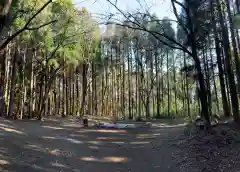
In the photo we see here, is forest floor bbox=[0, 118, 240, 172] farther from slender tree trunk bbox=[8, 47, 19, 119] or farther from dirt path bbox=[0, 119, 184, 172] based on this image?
slender tree trunk bbox=[8, 47, 19, 119]

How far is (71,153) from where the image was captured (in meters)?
8.09

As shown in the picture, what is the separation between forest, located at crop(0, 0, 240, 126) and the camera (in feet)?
36.6

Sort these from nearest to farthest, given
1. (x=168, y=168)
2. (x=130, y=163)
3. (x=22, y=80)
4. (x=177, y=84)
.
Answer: (x=168, y=168) → (x=130, y=163) → (x=22, y=80) → (x=177, y=84)

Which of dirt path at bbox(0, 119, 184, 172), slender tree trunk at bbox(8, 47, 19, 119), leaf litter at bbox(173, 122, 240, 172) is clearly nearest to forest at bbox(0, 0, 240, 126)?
slender tree trunk at bbox(8, 47, 19, 119)

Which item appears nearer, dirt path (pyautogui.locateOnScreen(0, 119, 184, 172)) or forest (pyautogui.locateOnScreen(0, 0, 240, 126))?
dirt path (pyautogui.locateOnScreen(0, 119, 184, 172))

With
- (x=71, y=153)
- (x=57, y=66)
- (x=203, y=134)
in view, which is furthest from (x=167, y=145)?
(x=57, y=66)

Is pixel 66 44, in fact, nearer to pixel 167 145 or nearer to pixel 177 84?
pixel 167 145

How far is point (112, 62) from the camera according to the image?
29.0m

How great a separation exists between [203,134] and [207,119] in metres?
0.47

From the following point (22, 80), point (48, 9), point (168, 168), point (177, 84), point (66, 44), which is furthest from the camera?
point (177, 84)

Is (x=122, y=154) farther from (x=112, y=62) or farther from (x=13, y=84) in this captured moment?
(x=112, y=62)

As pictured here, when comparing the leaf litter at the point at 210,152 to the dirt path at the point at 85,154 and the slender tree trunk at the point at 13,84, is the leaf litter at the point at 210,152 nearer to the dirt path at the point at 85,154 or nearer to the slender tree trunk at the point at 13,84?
the dirt path at the point at 85,154

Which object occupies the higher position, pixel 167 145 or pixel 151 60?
pixel 151 60

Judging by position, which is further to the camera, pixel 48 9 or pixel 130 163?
pixel 48 9
